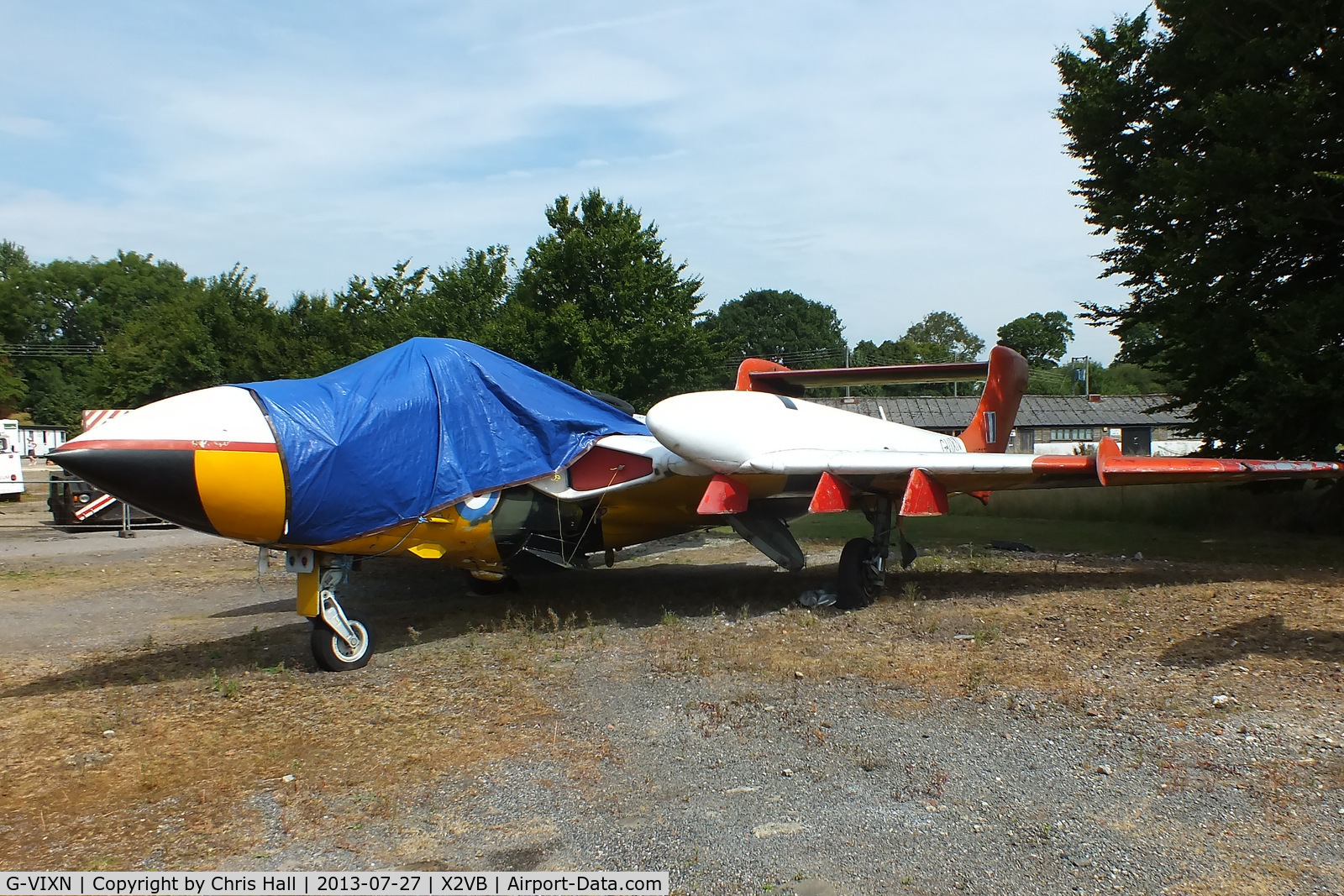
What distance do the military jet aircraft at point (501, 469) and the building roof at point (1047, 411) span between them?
3545 centimetres

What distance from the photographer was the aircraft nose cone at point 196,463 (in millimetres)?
6000

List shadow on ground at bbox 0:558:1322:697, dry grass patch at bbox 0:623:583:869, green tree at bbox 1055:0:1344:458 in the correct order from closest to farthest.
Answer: dry grass patch at bbox 0:623:583:869 → shadow on ground at bbox 0:558:1322:697 → green tree at bbox 1055:0:1344:458

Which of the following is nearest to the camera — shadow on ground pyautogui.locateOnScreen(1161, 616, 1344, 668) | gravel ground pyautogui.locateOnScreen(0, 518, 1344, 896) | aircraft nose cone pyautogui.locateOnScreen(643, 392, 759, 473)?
gravel ground pyautogui.locateOnScreen(0, 518, 1344, 896)

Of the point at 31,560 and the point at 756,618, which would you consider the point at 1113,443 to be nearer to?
the point at 756,618

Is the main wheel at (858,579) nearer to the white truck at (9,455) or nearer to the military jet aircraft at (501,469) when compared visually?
the military jet aircraft at (501,469)

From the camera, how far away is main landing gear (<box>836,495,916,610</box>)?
383 inches

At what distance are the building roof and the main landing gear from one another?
1386 inches

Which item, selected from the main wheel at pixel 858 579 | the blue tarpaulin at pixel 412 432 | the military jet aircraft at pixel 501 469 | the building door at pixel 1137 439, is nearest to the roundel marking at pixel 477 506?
the military jet aircraft at pixel 501 469

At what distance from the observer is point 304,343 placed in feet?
112

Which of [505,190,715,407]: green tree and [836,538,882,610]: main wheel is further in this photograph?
[505,190,715,407]: green tree

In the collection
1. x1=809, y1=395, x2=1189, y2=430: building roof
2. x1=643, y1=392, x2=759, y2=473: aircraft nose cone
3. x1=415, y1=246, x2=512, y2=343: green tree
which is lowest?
x1=643, y1=392, x2=759, y2=473: aircraft nose cone

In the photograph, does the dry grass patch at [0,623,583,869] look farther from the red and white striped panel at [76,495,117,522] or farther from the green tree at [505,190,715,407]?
the green tree at [505,190,715,407]

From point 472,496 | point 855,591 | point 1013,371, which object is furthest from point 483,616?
point 1013,371

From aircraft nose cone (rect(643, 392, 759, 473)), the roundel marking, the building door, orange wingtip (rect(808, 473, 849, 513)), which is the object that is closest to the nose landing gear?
the roundel marking
